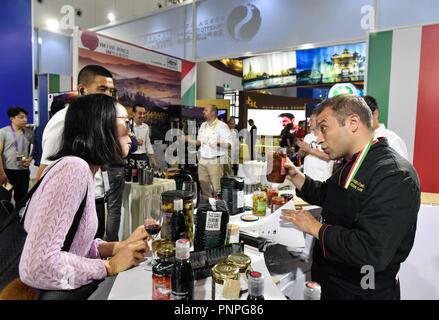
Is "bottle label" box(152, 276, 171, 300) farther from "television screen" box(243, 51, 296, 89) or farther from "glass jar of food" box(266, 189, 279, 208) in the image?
"television screen" box(243, 51, 296, 89)

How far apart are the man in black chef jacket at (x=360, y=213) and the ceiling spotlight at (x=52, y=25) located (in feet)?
33.6

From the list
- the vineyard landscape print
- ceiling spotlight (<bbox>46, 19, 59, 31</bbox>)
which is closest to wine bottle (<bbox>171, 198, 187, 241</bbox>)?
the vineyard landscape print

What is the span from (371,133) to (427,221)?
1.29m

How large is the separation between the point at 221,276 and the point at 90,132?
71 centimetres

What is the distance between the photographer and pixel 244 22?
5.66 m

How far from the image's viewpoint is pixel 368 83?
396 cm

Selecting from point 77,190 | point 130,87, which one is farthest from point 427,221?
point 130,87

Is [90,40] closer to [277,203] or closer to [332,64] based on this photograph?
[277,203]

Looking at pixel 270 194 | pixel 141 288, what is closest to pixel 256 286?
pixel 141 288

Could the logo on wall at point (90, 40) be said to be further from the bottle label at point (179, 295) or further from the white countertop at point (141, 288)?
the bottle label at point (179, 295)

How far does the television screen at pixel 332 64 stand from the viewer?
Result: 7.03 metres

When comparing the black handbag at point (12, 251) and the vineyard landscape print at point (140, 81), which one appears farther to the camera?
the vineyard landscape print at point (140, 81)

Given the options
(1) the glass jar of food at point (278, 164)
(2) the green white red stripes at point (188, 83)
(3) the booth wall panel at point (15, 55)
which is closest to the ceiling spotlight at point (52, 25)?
(3) the booth wall panel at point (15, 55)

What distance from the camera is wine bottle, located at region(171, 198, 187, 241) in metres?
1.50
